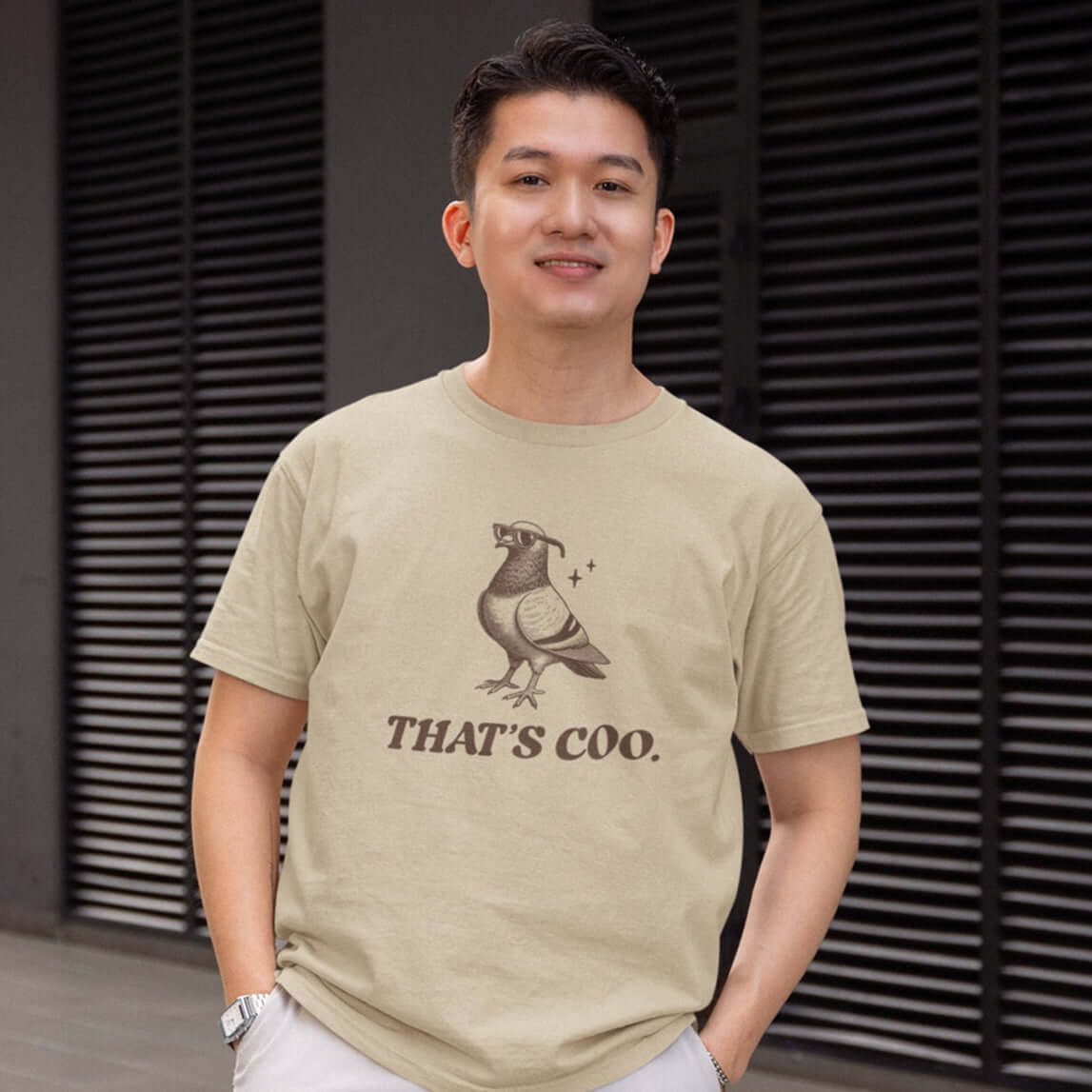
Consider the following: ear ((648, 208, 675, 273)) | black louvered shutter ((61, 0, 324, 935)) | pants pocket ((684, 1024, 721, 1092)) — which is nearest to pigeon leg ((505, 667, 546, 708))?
pants pocket ((684, 1024, 721, 1092))

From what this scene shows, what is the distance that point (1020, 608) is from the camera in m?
4.70

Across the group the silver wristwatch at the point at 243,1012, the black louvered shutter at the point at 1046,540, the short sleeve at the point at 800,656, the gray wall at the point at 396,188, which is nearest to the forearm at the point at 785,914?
the short sleeve at the point at 800,656

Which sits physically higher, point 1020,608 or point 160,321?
point 160,321

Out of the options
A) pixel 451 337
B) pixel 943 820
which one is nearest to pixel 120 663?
pixel 451 337

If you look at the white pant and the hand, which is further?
the hand

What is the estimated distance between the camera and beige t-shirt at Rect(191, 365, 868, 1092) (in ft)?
5.22

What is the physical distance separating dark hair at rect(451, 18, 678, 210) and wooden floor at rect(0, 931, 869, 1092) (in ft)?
12.0

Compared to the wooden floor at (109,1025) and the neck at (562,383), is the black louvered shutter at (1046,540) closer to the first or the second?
the wooden floor at (109,1025)

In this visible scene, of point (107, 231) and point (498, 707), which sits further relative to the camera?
point (107, 231)

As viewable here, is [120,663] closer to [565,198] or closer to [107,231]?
[107,231]

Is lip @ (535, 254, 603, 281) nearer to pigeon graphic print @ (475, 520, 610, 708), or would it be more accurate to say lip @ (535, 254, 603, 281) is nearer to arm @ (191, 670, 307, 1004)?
pigeon graphic print @ (475, 520, 610, 708)

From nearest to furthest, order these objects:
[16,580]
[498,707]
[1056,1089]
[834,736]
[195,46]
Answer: [498,707], [834,736], [1056,1089], [195,46], [16,580]

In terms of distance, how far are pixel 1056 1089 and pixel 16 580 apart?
4.80 metres

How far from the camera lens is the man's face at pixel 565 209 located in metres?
1.71
